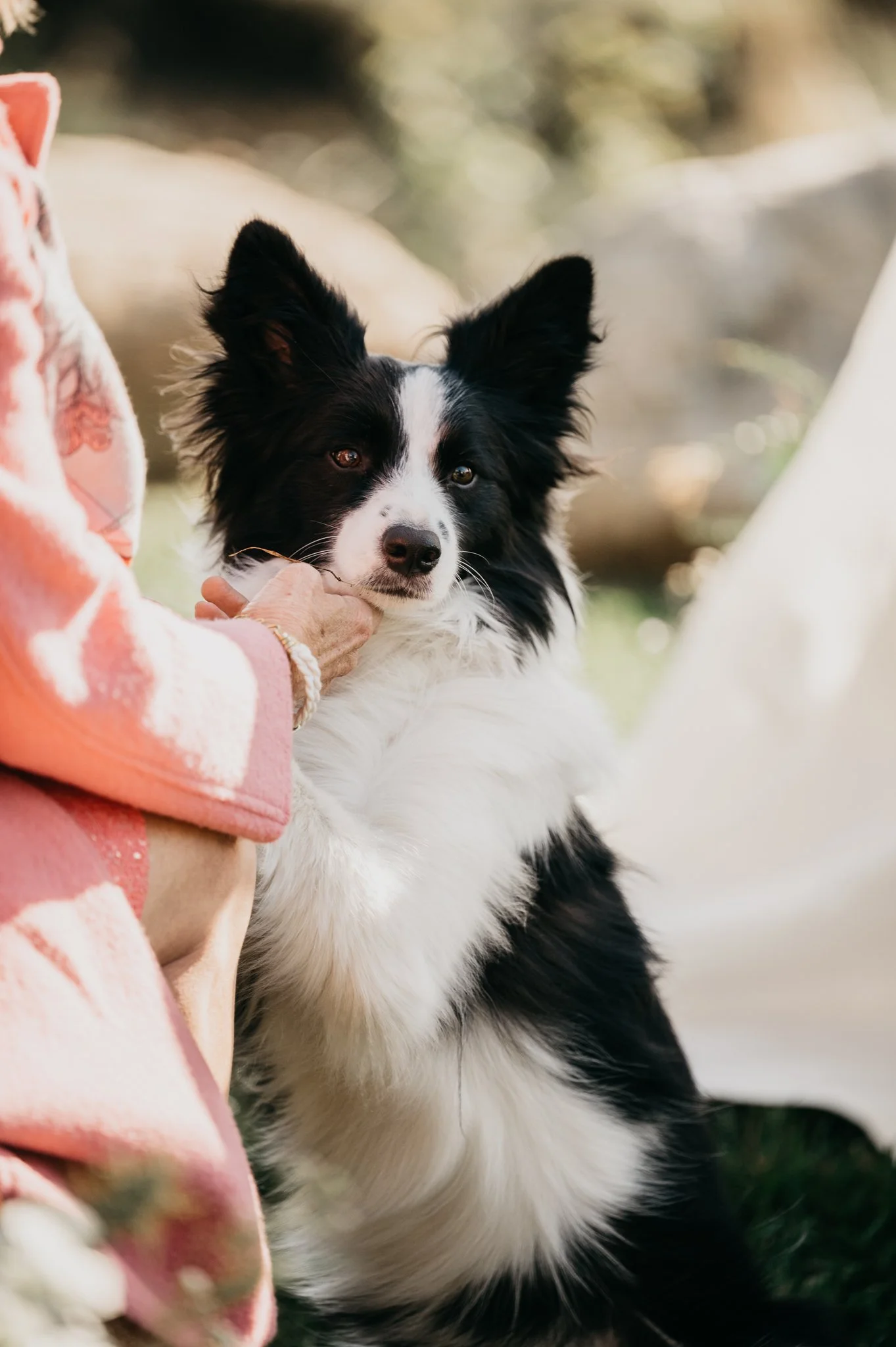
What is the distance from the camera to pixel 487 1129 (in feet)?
7.08

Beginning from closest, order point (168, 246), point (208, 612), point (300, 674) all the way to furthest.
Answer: point (300, 674), point (208, 612), point (168, 246)

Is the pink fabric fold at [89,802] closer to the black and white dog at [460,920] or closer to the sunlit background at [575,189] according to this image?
the black and white dog at [460,920]

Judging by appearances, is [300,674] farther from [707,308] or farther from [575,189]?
[575,189]

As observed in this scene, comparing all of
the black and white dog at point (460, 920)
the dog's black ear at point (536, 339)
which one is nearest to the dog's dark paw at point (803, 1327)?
the black and white dog at point (460, 920)

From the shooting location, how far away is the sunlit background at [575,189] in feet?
24.2

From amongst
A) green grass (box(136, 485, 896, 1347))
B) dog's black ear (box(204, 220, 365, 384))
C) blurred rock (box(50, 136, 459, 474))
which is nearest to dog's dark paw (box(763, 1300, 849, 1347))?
green grass (box(136, 485, 896, 1347))

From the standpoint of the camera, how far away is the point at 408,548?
84.0 inches

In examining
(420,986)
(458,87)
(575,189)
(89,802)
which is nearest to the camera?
(89,802)

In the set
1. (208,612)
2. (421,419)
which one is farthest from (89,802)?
(421,419)

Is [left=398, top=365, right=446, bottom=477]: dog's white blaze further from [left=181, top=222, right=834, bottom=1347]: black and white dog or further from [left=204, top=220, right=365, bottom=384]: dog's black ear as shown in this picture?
[left=204, top=220, right=365, bottom=384]: dog's black ear

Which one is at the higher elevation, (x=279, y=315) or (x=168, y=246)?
(x=279, y=315)

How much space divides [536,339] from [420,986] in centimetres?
127

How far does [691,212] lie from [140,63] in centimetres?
631

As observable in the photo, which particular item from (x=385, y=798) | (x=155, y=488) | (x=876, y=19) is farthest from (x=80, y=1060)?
(x=876, y=19)
